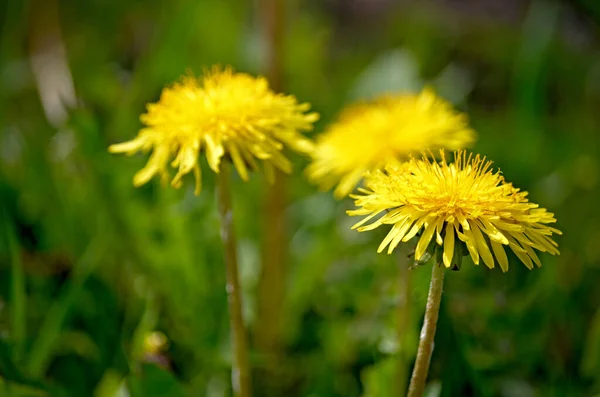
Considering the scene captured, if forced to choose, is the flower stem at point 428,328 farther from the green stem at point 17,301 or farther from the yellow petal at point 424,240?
the green stem at point 17,301

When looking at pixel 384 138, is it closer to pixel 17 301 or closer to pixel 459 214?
pixel 459 214

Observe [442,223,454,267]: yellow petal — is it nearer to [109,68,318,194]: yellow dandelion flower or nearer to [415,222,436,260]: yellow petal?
[415,222,436,260]: yellow petal

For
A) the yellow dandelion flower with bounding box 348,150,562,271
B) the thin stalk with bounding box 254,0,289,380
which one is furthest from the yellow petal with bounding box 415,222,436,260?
the thin stalk with bounding box 254,0,289,380

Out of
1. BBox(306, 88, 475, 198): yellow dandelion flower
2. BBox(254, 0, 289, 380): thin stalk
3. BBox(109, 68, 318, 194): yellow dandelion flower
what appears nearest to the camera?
BBox(109, 68, 318, 194): yellow dandelion flower

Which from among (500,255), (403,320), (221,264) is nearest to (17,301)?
(221,264)

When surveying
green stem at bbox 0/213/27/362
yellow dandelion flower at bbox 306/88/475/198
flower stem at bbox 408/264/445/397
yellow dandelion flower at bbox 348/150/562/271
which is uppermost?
yellow dandelion flower at bbox 306/88/475/198

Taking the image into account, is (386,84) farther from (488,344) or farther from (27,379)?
(27,379)
